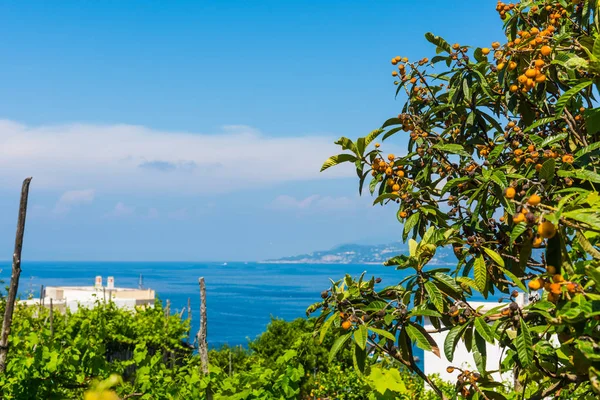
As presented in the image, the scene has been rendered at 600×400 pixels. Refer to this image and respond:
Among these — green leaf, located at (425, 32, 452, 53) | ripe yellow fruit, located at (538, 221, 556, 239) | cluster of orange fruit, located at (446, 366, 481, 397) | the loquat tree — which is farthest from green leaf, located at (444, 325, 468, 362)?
green leaf, located at (425, 32, 452, 53)

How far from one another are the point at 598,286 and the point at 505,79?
162 cm

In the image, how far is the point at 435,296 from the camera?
221 centimetres

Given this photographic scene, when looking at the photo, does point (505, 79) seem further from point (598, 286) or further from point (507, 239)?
point (598, 286)

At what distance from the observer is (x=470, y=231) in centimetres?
271

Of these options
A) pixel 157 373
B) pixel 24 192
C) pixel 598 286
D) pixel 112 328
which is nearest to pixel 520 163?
pixel 598 286

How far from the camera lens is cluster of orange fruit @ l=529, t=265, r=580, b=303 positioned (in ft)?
4.82

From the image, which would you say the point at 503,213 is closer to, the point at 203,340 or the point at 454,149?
the point at 454,149

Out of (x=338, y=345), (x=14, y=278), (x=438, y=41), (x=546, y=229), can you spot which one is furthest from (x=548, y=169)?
(x=14, y=278)

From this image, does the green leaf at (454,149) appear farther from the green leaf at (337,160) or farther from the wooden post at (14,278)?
the wooden post at (14,278)

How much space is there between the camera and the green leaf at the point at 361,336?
2078 millimetres

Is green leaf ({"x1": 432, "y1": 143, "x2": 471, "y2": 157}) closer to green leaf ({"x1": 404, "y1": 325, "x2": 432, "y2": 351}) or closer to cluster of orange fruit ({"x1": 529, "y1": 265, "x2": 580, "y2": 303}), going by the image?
green leaf ({"x1": 404, "y1": 325, "x2": 432, "y2": 351})

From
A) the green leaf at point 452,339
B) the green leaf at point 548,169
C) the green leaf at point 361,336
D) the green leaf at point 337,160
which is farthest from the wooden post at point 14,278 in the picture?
the green leaf at point 548,169

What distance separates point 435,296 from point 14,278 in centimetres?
310

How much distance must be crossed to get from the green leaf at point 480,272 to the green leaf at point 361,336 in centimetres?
48
